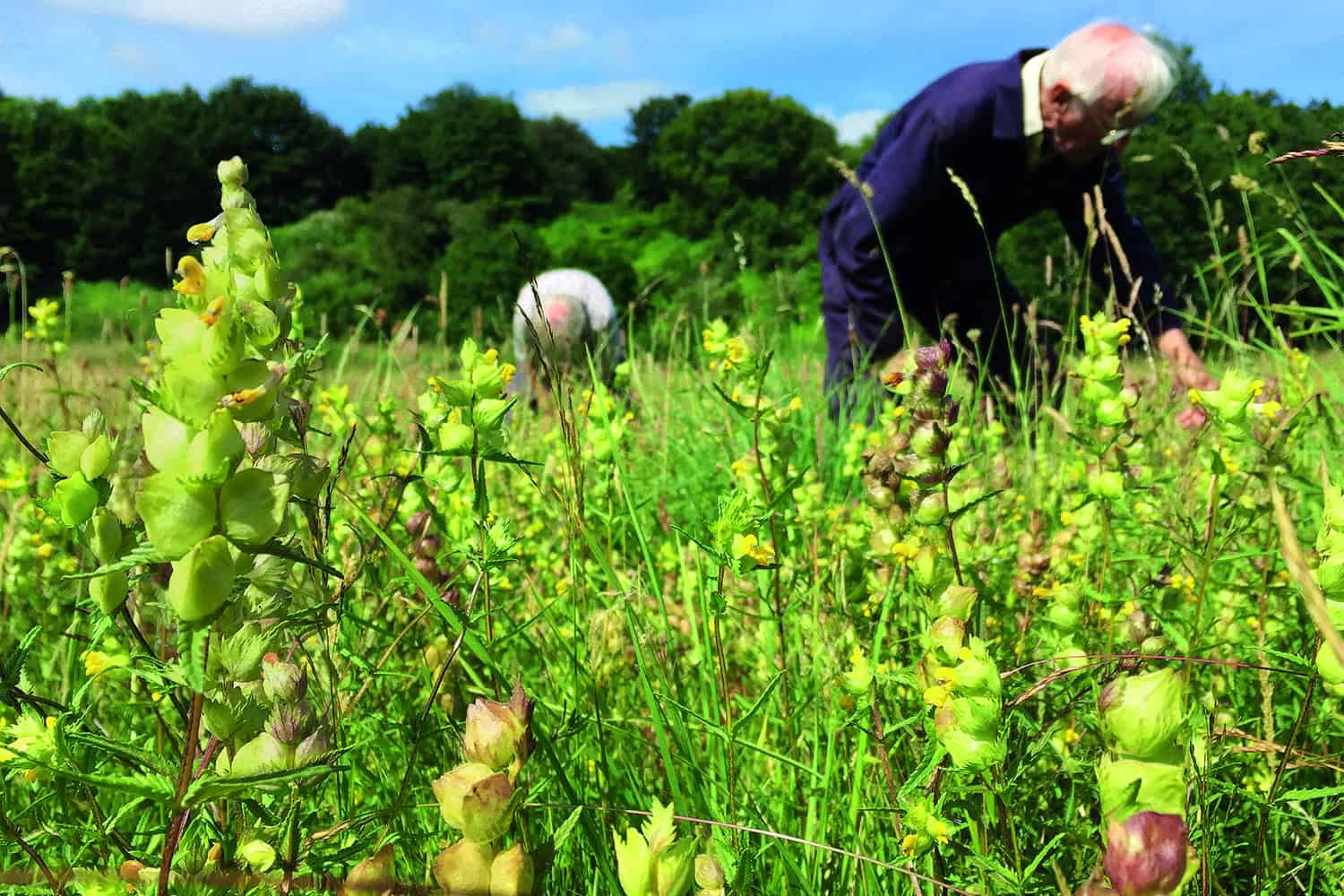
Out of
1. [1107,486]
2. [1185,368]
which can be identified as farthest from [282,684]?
[1185,368]

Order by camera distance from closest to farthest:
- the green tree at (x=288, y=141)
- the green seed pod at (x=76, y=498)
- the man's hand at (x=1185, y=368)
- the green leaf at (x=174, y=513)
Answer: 1. the green leaf at (x=174, y=513)
2. the green seed pod at (x=76, y=498)
3. the man's hand at (x=1185, y=368)
4. the green tree at (x=288, y=141)

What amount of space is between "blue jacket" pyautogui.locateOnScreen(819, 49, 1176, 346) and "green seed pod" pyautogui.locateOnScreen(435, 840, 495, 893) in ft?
12.1

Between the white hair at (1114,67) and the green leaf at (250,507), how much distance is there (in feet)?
12.4

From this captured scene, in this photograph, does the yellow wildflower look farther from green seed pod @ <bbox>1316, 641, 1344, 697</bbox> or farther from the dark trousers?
the dark trousers

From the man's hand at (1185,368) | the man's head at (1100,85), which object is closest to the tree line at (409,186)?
the man's head at (1100,85)

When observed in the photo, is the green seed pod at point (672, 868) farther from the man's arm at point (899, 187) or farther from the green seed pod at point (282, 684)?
the man's arm at point (899, 187)

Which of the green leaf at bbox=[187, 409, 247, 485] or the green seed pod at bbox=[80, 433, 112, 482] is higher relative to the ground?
the green leaf at bbox=[187, 409, 247, 485]

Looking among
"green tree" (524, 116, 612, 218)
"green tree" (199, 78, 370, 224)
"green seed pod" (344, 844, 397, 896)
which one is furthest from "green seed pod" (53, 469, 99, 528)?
"green tree" (199, 78, 370, 224)

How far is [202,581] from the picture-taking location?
1.44 feet

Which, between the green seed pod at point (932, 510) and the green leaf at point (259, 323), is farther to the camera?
the green seed pod at point (932, 510)

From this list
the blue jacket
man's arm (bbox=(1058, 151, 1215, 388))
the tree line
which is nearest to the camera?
the blue jacket

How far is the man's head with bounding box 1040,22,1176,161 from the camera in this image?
3463mm

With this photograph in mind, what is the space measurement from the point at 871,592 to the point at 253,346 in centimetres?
94

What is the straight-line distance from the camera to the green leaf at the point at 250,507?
450 mm
